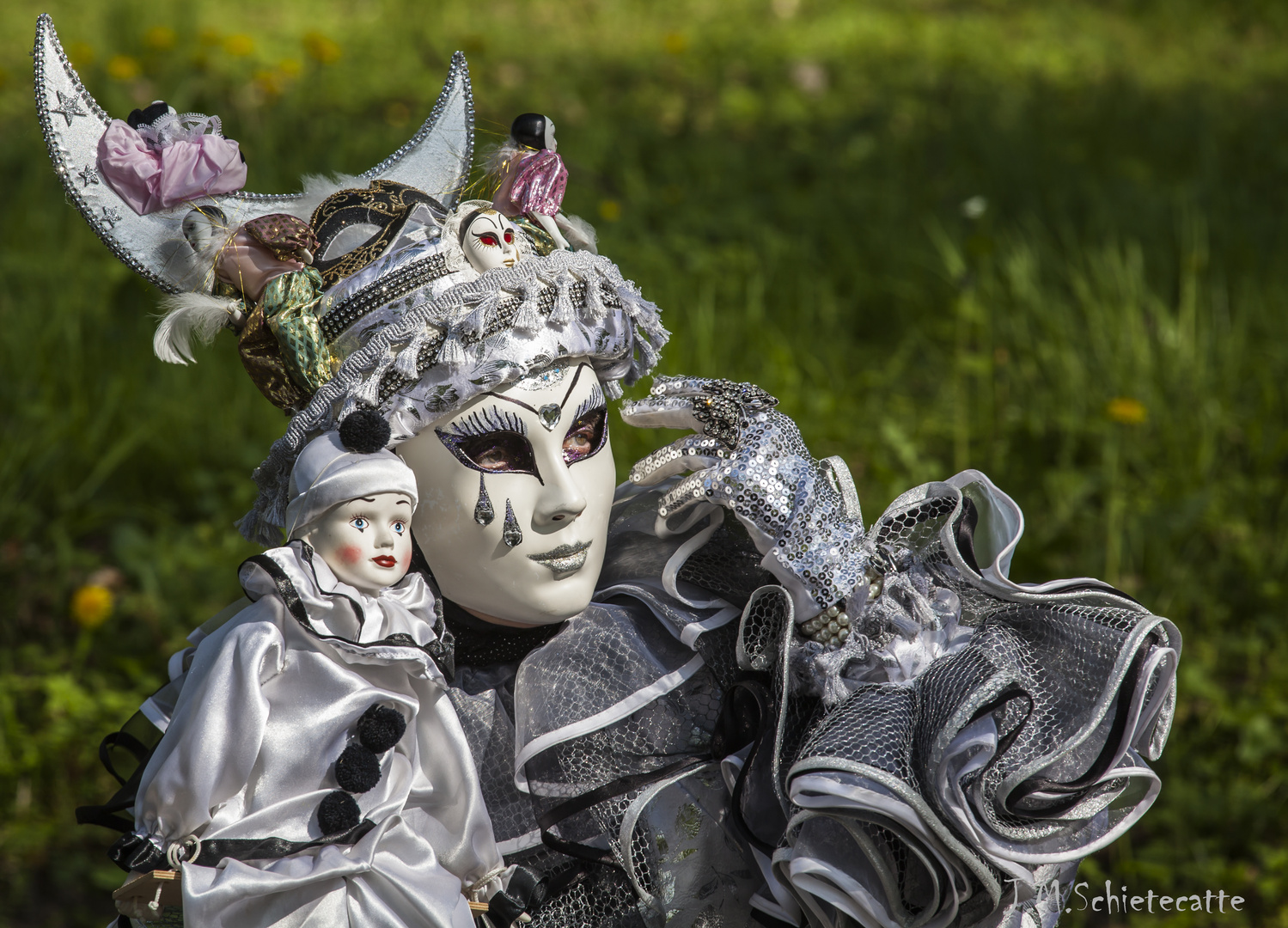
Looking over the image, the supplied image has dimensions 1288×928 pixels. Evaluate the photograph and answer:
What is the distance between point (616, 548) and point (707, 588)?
0.63ft

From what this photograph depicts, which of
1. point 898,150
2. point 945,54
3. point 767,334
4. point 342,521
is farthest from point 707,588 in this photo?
point 945,54

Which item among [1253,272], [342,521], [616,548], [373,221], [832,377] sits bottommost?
[832,377]

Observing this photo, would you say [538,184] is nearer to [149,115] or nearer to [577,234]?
[577,234]

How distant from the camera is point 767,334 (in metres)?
3.63

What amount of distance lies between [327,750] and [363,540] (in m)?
0.25

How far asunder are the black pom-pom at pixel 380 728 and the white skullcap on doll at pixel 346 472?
24cm

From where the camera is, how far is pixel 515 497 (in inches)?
62.2

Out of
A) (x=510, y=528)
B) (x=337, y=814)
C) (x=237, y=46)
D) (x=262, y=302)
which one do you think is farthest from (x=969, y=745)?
(x=237, y=46)

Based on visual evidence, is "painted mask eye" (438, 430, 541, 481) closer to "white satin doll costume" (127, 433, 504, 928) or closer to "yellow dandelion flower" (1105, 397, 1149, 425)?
"white satin doll costume" (127, 433, 504, 928)

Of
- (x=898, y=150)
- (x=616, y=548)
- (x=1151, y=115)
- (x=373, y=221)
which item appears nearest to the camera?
(x=373, y=221)

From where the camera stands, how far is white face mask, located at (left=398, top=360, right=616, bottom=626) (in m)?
1.57

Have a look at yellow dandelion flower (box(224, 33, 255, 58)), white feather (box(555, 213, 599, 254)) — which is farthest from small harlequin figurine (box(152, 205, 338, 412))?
yellow dandelion flower (box(224, 33, 255, 58))

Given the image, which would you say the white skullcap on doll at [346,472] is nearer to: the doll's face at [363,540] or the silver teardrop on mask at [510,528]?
the doll's face at [363,540]

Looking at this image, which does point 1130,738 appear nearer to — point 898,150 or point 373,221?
point 373,221
